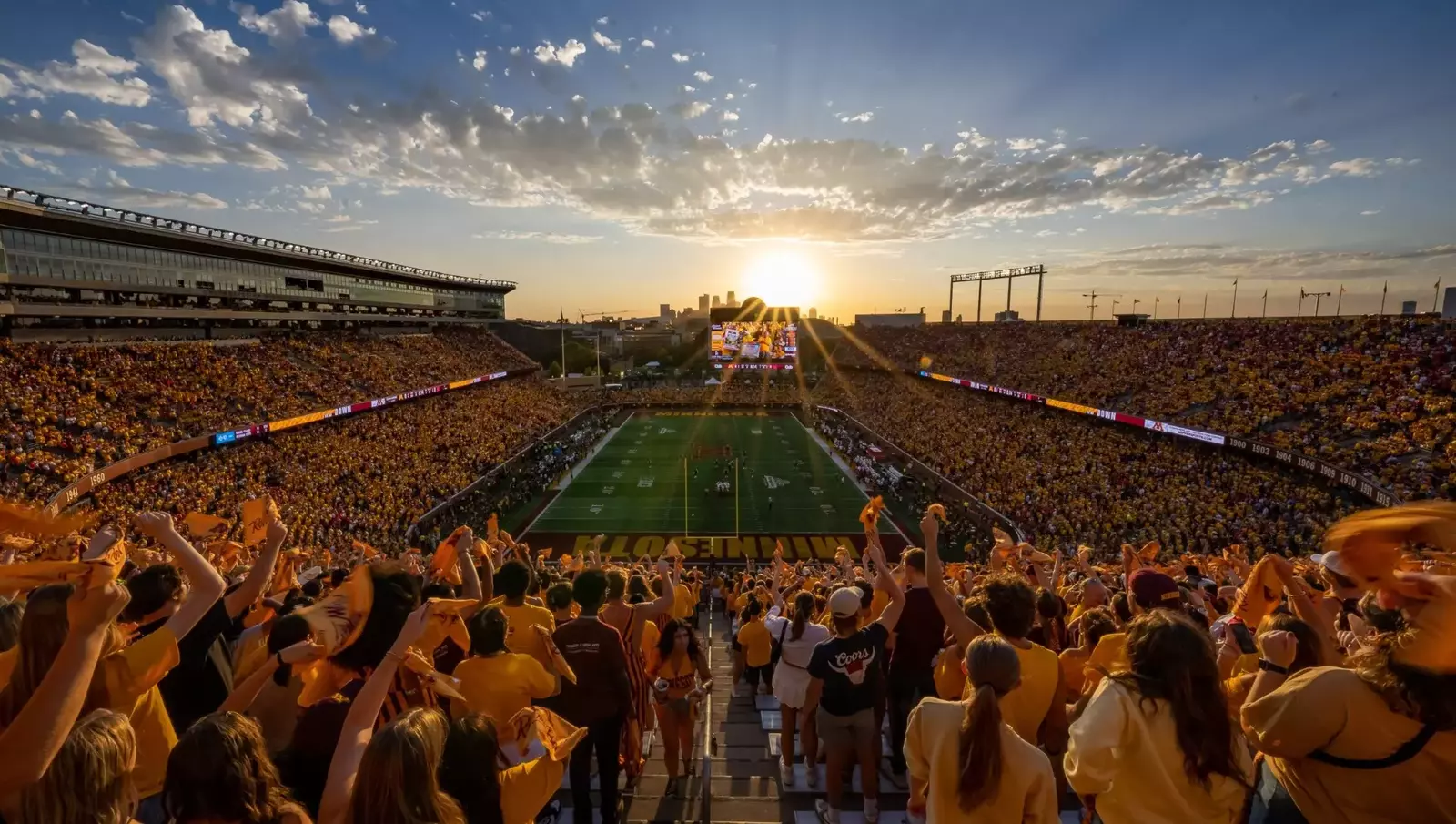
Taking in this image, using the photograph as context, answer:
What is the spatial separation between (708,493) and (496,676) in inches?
1237

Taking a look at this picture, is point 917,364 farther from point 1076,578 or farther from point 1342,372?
point 1076,578

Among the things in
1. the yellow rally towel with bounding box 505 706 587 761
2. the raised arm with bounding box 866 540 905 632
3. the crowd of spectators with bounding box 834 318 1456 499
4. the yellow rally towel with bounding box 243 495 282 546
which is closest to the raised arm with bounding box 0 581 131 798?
the yellow rally towel with bounding box 505 706 587 761

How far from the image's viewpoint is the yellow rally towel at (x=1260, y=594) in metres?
4.16

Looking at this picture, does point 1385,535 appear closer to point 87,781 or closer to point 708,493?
point 87,781

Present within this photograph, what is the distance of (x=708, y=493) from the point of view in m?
35.0

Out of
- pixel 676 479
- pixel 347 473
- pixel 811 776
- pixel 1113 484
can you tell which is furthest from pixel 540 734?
pixel 676 479

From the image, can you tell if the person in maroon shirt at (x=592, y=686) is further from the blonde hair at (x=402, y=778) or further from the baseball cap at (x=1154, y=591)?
the baseball cap at (x=1154, y=591)

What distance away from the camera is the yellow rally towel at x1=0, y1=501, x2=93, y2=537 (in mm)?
2799

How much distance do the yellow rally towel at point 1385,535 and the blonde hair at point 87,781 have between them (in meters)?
4.70

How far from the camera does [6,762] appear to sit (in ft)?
7.20

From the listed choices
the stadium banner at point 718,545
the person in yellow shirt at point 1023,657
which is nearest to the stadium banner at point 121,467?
the stadium banner at point 718,545

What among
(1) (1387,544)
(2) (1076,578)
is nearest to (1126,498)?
(2) (1076,578)

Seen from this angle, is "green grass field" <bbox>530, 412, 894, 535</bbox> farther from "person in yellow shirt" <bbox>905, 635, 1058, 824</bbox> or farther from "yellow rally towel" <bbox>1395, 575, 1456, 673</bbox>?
"yellow rally towel" <bbox>1395, 575, 1456, 673</bbox>

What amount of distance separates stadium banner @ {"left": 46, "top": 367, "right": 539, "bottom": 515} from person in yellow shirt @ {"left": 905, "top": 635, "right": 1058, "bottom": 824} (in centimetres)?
→ 1574
